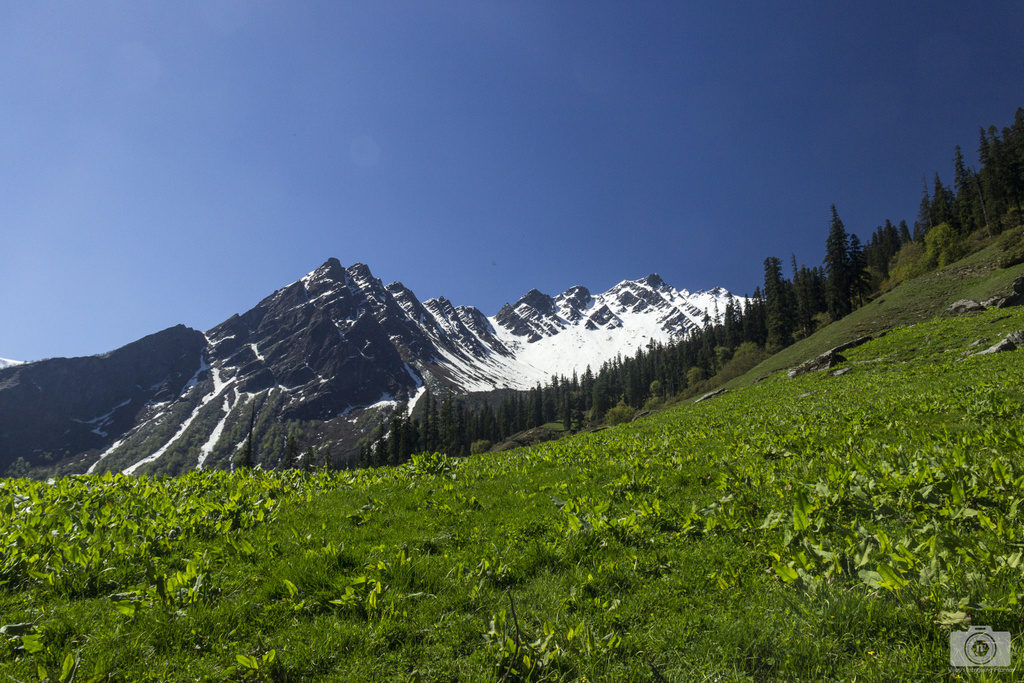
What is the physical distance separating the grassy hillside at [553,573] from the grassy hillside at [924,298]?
47.0m

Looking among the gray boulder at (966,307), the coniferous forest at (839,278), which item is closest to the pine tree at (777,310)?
the coniferous forest at (839,278)

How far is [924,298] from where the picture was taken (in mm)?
48281

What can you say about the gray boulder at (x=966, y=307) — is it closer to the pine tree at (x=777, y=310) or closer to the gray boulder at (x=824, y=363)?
the gray boulder at (x=824, y=363)

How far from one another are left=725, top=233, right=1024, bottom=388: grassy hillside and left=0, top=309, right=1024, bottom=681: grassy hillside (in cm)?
4705

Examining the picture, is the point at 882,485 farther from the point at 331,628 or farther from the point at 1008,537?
the point at 331,628

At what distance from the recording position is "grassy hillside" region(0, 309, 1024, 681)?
3385 millimetres

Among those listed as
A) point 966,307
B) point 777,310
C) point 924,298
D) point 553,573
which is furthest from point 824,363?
point 777,310

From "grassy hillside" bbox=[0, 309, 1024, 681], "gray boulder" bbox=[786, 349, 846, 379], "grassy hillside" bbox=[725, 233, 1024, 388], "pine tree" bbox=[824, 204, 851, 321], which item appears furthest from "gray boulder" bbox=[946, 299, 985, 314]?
"pine tree" bbox=[824, 204, 851, 321]

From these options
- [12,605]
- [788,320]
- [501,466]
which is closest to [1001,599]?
[12,605]

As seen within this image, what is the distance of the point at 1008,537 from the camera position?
388 cm

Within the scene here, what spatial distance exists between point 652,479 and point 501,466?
4787mm

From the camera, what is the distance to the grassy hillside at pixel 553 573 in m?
3.38

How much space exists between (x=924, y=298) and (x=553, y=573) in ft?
212

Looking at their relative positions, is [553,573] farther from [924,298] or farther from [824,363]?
[924,298]
